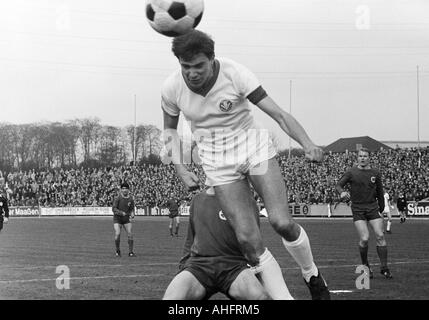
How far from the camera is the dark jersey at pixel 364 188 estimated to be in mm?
14734

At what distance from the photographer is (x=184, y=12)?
7297 mm

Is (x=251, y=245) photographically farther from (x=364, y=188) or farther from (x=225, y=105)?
(x=364, y=188)

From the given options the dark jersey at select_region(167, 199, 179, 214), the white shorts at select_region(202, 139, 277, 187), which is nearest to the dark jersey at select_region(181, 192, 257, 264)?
the white shorts at select_region(202, 139, 277, 187)

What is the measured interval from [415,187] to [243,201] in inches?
1699

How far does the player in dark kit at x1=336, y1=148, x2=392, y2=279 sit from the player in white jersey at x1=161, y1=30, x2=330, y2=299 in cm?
723

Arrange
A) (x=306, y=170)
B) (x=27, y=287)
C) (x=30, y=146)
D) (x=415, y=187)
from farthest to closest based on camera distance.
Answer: (x=30, y=146), (x=306, y=170), (x=415, y=187), (x=27, y=287)

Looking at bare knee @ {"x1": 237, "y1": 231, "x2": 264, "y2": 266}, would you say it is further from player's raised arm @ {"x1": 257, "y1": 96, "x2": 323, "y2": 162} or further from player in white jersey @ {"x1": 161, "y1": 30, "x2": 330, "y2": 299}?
player's raised arm @ {"x1": 257, "y1": 96, "x2": 323, "y2": 162}

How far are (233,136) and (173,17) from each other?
1273 millimetres

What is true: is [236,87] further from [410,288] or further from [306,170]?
[306,170]

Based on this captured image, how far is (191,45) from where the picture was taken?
6.61 metres

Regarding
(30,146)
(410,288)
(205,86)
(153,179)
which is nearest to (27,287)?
(410,288)

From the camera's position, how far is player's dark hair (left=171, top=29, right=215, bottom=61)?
662 centimetres

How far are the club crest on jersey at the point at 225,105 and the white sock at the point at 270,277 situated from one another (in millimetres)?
1433

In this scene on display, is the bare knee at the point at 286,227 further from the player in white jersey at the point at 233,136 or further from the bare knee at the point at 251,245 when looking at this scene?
the bare knee at the point at 251,245
